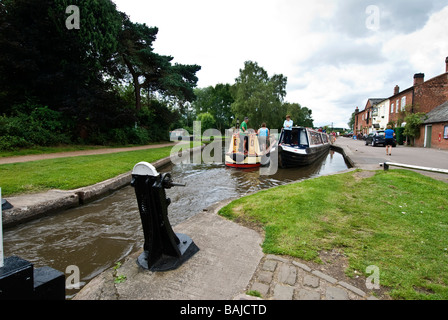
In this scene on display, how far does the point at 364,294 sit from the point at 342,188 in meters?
4.09

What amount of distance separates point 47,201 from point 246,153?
825cm

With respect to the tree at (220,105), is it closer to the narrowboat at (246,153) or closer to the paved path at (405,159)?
the paved path at (405,159)

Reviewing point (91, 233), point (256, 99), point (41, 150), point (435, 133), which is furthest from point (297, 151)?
point (256, 99)

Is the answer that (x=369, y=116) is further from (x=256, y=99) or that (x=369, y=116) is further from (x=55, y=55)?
(x=55, y=55)

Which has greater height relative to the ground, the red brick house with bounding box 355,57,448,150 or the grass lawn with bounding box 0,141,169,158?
the red brick house with bounding box 355,57,448,150

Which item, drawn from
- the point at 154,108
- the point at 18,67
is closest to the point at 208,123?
the point at 154,108

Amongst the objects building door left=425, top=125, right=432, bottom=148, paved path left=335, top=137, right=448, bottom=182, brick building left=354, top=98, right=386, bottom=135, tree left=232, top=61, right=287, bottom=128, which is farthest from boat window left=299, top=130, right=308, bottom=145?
brick building left=354, top=98, right=386, bottom=135

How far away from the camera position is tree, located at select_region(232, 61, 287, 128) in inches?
1529

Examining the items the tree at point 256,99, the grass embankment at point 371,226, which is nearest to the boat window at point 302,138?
the grass embankment at point 371,226

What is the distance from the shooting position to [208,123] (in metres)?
47.8

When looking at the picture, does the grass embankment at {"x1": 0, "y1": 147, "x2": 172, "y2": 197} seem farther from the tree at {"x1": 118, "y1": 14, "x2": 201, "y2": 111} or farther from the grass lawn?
the tree at {"x1": 118, "y1": 14, "x2": 201, "y2": 111}

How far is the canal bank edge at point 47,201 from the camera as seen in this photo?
4.16 metres

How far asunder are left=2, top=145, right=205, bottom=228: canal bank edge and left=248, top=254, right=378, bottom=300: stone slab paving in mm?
4545

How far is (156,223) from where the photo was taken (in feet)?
8.26
